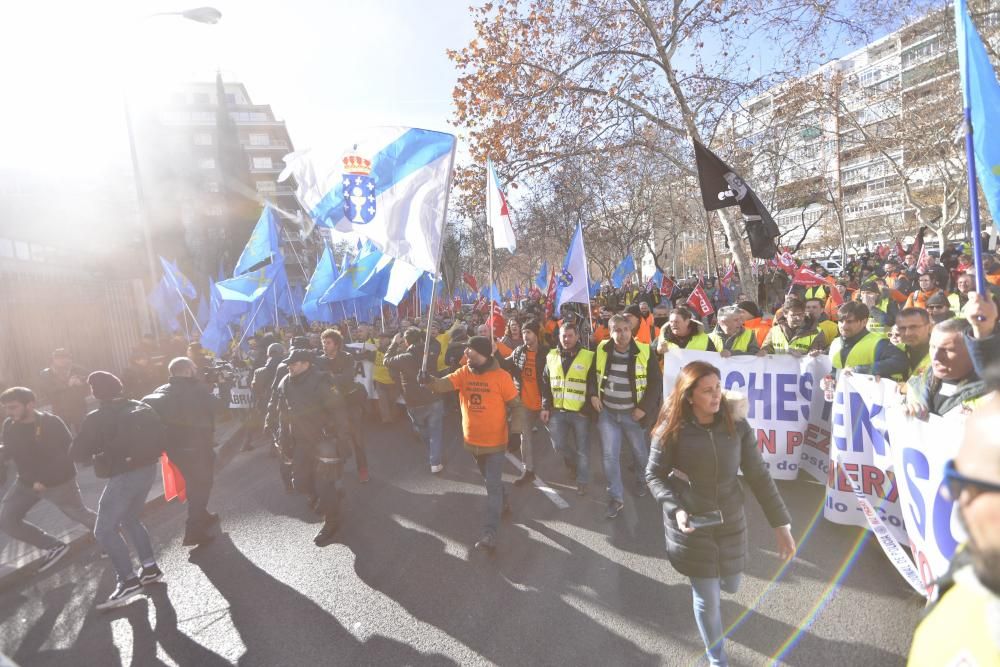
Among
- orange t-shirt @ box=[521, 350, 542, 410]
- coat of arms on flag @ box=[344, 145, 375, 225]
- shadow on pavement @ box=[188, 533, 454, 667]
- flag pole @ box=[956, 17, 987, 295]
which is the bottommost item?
shadow on pavement @ box=[188, 533, 454, 667]

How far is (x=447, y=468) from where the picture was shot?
273 inches

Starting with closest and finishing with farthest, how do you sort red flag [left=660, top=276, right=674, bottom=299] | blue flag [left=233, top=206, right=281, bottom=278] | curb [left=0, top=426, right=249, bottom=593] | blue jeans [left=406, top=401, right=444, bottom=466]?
curb [left=0, top=426, right=249, bottom=593], blue jeans [left=406, top=401, right=444, bottom=466], blue flag [left=233, top=206, right=281, bottom=278], red flag [left=660, top=276, right=674, bottom=299]

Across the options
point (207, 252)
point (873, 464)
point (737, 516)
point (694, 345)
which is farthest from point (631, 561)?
point (207, 252)

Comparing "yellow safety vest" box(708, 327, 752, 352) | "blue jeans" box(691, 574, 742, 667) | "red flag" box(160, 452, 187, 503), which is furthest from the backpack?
"yellow safety vest" box(708, 327, 752, 352)

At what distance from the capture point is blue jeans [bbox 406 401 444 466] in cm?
680

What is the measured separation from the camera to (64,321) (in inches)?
500

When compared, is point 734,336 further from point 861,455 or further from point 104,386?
point 104,386

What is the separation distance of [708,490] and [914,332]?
2.80 metres

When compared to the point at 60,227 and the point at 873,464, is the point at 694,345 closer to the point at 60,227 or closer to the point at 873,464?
the point at 873,464

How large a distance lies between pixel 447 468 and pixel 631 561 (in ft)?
10.4

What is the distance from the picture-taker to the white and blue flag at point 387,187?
4.92m

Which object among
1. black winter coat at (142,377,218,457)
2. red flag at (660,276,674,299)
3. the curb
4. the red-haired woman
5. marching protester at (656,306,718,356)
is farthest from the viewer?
red flag at (660,276,674,299)

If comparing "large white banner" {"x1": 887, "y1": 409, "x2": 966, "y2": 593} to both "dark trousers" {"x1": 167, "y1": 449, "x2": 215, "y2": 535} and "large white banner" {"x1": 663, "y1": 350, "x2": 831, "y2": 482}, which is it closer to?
"large white banner" {"x1": 663, "y1": 350, "x2": 831, "y2": 482}

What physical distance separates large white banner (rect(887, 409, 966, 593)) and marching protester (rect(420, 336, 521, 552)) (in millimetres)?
2738
